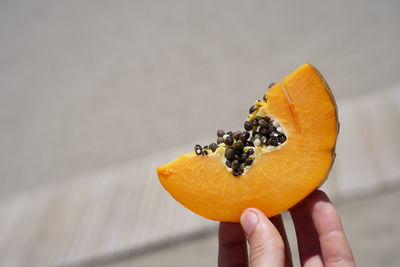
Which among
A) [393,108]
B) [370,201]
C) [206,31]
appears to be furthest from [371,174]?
[206,31]

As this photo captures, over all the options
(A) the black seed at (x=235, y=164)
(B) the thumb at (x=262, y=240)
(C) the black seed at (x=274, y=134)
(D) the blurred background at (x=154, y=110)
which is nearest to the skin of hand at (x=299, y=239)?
(B) the thumb at (x=262, y=240)

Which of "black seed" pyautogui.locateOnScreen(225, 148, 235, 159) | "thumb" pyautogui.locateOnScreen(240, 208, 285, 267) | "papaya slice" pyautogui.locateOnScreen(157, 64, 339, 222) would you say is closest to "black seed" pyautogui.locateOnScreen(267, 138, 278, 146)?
"papaya slice" pyautogui.locateOnScreen(157, 64, 339, 222)

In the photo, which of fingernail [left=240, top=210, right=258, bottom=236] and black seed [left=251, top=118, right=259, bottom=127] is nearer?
fingernail [left=240, top=210, right=258, bottom=236]

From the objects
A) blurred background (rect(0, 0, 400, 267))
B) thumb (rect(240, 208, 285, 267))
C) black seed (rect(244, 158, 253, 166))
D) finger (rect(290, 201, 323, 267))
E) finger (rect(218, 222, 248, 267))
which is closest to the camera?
thumb (rect(240, 208, 285, 267))

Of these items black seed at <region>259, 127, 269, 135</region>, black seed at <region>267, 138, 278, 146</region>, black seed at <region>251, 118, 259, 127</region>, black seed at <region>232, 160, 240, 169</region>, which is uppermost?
black seed at <region>251, 118, 259, 127</region>

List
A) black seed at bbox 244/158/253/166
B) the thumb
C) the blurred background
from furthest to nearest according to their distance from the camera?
the blurred background, black seed at bbox 244/158/253/166, the thumb

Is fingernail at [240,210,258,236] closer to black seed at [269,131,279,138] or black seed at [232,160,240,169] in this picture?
black seed at [232,160,240,169]

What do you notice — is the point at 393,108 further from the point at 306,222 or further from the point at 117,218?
the point at 117,218
